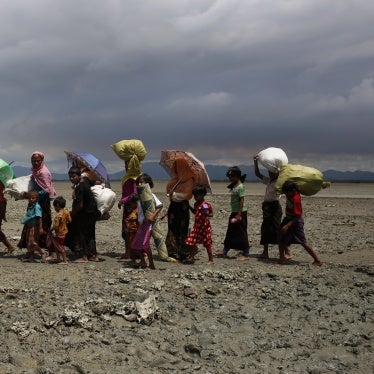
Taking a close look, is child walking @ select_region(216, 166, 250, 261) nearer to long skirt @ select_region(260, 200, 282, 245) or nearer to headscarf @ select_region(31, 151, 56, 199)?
long skirt @ select_region(260, 200, 282, 245)

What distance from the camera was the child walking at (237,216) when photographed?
9.12 m

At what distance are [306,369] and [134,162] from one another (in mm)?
4710

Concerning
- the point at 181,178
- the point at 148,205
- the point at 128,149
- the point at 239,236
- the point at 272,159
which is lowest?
the point at 239,236

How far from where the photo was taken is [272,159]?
9000 millimetres

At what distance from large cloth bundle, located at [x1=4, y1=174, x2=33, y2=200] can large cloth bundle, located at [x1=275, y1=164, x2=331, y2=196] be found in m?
4.42

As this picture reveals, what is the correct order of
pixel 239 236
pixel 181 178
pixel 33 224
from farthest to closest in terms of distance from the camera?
pixel 239 236
pixel 181 178
pixel 33 224

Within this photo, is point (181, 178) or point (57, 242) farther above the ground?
point (181, 178)

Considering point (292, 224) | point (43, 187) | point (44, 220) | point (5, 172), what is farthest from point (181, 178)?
point (5, 172)

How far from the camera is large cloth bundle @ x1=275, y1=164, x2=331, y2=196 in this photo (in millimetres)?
8672

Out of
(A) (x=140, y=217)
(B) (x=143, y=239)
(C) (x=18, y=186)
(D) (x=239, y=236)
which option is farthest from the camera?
(D) (x=239, y=236)

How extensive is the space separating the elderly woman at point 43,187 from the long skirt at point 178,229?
2.15 meters

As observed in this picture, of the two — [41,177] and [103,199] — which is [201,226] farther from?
[41,177]

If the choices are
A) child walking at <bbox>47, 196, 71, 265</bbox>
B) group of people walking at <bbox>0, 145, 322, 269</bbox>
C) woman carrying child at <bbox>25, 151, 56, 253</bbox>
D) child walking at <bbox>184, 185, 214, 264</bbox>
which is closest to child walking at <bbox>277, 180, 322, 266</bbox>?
group of people walking at <bbox>0, 145, 322, 269</bbox>

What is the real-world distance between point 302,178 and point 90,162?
12.5 feet
